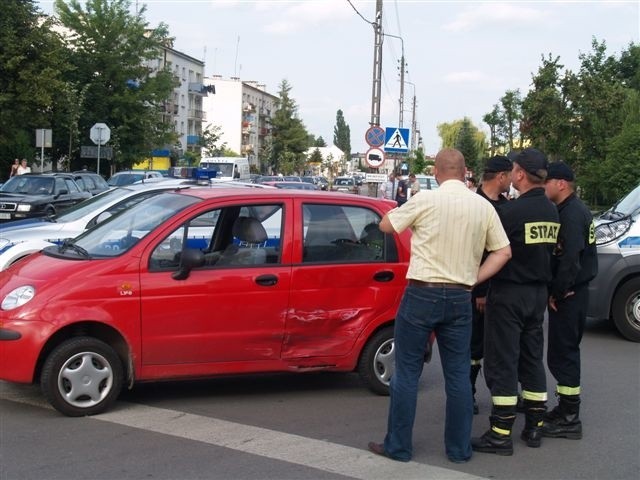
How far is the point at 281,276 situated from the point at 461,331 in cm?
178

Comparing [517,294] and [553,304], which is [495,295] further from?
[553,304]

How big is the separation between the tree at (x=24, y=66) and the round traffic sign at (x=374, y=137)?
1579 centimetres

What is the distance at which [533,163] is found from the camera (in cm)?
550

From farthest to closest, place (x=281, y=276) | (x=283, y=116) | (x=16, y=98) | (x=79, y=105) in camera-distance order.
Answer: (x=283, y=116) → (x=79, y=105) → (x=16, y=98) → (x=281, y=276)

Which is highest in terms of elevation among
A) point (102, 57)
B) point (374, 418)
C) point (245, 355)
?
point (102, 57)

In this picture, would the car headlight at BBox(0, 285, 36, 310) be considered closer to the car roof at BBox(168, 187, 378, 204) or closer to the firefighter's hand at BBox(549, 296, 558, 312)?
the car roof at BBox(168, 187, 378, 204)

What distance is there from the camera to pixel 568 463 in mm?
5348

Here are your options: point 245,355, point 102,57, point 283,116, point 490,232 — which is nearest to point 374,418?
point 245,355

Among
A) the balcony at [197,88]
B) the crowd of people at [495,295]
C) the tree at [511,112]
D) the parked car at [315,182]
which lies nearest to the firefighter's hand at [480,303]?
the crowd of people at [495,295]

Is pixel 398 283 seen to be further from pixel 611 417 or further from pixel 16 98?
pixel 16 98

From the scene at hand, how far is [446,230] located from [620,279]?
222 inches

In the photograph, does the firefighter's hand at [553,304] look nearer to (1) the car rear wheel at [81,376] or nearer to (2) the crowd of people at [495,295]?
(2) the crowd of people at [495,295]

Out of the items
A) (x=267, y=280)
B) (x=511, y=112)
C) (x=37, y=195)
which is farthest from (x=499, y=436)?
(x=511, y=112)

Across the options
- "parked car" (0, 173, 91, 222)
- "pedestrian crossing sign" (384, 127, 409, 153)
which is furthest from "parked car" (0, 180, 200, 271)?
"pedestrian crossing sign" (384, 127, 409, 153)
